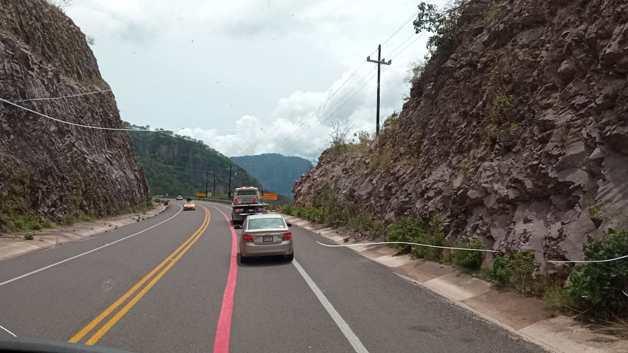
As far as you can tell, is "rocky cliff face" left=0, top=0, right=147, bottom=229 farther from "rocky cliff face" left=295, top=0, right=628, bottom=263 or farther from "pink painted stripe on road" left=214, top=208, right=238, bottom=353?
"rocky cliff face" left=295, top=0, right=628, bottom=263

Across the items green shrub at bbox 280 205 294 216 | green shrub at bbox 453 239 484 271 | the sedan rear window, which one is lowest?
green shrub at bbox 453 239 484 271

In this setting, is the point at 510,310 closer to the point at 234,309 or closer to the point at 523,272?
the point at 523,272

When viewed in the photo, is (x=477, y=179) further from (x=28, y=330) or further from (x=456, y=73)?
(x=28, y=330)

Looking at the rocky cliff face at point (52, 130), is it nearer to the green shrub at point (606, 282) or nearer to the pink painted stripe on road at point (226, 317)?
the pink painted stripe on road at point (226, 317)

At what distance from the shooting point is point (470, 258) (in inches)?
468

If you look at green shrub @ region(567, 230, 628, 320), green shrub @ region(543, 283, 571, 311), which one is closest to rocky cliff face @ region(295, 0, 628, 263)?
green shrub @ region(543, 283, 571, 311)

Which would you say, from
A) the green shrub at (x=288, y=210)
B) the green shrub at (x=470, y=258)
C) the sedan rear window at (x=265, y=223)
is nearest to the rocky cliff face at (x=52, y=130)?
the sedan rear window at (x=265, y=223)

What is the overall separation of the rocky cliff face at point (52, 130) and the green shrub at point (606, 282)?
2483cm

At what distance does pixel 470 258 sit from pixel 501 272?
1930mm

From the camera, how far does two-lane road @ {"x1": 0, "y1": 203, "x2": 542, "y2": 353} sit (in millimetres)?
6781

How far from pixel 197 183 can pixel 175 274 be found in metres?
187

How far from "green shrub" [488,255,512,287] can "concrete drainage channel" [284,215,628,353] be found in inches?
7.4

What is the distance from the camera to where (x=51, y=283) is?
11430 mm

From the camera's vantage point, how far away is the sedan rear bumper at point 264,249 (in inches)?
599
